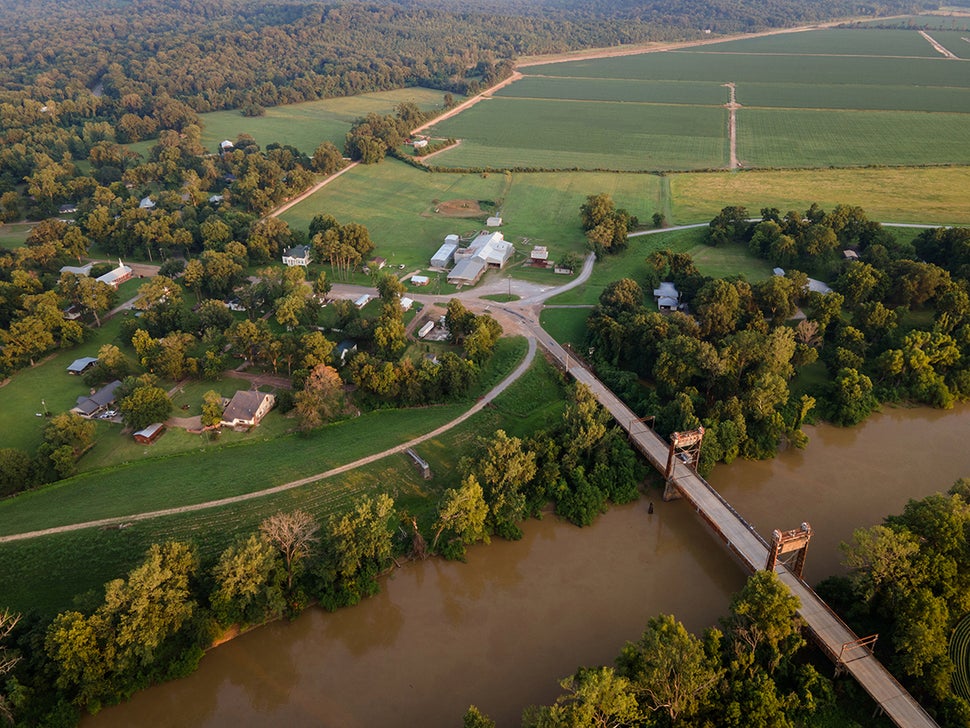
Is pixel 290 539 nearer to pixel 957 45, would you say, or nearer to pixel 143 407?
pixel 143 407

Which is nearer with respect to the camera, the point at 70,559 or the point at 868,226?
the point at 70,559

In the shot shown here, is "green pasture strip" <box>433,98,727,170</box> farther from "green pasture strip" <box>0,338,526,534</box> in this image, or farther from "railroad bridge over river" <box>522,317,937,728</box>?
"green pasture strip" <box>0,338,526,534</box>

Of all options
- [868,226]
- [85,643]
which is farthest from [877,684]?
[868,226]

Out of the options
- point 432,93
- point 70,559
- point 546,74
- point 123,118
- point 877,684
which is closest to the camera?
point 877,684

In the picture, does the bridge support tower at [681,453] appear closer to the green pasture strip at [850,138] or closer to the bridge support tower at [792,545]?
the bridge support tower at [792,545]

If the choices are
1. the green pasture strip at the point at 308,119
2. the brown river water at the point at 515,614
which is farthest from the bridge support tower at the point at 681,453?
the green pasture strip at the point at 308,119

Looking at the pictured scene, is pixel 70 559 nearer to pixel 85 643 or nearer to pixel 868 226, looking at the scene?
pixel 85 643
